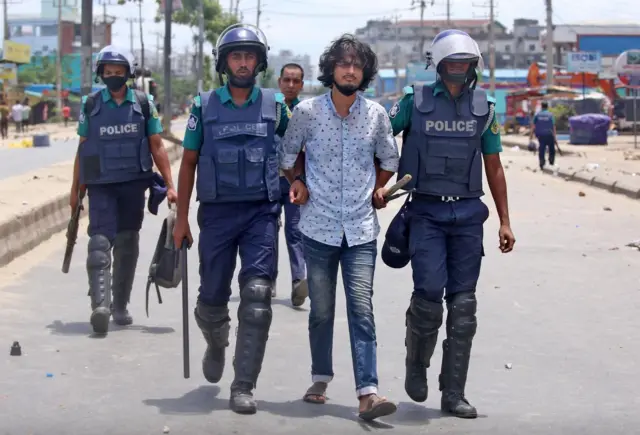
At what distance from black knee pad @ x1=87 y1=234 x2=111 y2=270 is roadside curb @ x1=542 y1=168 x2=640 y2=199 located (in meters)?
15.2

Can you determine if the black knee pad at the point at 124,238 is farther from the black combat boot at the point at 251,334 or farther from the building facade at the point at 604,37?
the building facade at the point at 604,37

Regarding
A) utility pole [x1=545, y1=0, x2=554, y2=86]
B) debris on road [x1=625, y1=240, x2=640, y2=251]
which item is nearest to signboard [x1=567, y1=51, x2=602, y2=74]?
utility pole [x1=545, y1=0, x2=554, y2=86]

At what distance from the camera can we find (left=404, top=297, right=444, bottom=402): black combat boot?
626cm

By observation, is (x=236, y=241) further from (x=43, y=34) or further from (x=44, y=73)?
(x=43, y=34)

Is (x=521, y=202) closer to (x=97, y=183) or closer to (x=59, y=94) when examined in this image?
(x=97, y=183)

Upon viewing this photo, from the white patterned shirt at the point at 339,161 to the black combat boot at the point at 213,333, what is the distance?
69 cm

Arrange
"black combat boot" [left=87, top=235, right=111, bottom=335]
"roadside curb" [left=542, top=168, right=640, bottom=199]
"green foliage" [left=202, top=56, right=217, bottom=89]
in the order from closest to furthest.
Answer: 1. "black combat boot" [left=87, top=235, right=111, bottom=335]
2. "roadside curb" [left=542, top=168, right=640, bottom=199]
3. "green foliage" [left=202, top=56, right=217, bottom=89]

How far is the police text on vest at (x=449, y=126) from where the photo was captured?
6.29m

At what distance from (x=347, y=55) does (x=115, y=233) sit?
310cm

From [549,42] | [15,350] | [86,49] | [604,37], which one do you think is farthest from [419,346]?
[604,37]

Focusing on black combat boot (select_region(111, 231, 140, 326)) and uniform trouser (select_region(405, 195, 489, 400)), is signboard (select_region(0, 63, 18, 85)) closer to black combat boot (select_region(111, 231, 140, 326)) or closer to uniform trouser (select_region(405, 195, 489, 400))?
black combat boot (select_region(111, 231, 140, 326))

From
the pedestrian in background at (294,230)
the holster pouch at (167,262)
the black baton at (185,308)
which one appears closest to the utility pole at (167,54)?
the pedestrian in background at (294,230)

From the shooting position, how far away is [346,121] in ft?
20.1

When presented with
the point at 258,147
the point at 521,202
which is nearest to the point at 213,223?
the point at 258,147
